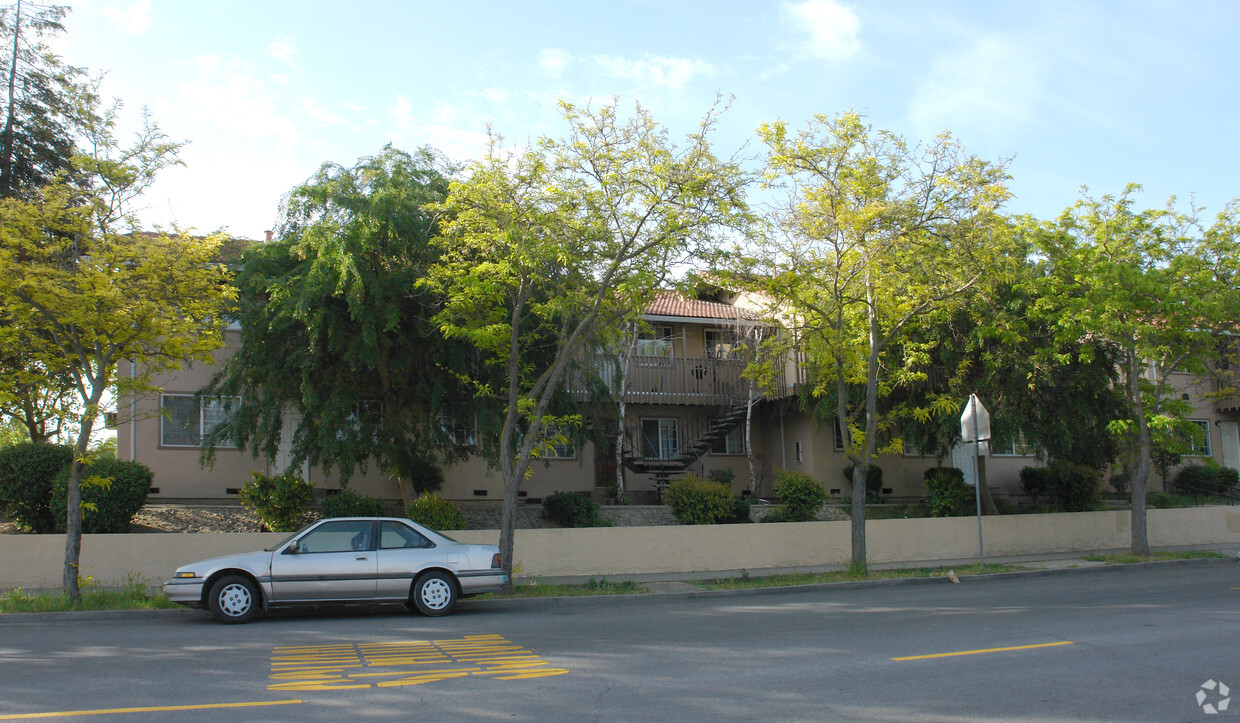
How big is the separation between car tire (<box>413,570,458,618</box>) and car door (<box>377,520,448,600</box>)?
5.7 inches

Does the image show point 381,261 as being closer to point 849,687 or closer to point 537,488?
point 537,488

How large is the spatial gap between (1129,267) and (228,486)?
20769 millimetres

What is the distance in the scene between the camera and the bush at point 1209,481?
100ft

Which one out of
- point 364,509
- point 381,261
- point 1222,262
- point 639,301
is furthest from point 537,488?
point 1222,262

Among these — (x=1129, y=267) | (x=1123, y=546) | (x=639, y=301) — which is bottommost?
(x=1123, y=546)

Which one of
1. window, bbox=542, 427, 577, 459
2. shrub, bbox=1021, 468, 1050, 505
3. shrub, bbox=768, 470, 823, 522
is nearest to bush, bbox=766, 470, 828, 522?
shrub, bbox=768, 470, 823, 522

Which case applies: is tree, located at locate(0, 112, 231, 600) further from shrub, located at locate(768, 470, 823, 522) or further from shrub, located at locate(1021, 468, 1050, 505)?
shrub, located at locate(1021, 468, 1050, 505)

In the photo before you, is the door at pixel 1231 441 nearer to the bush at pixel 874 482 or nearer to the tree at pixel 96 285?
the bush at pixel 874 482

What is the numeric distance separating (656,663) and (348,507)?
10636 mm

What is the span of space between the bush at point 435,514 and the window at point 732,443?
10998 millimetres

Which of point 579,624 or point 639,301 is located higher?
point 639,301

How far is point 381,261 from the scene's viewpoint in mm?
16594

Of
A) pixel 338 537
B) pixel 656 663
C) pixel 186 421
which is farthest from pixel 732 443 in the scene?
pixel 656 663

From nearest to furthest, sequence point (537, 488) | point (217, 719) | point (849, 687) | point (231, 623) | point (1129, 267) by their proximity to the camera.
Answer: point (217, 719)
point (849, 687)
point (231, 623)
point (1129, 267)
point (537, 488)
